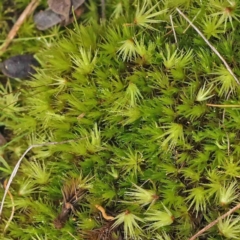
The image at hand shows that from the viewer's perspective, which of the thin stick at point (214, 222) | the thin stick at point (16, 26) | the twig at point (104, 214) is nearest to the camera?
the thin stick at point (214, 222)

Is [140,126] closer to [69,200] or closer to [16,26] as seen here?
[69,200]

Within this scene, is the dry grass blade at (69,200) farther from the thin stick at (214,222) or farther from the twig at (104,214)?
the thin stick at (214,222)

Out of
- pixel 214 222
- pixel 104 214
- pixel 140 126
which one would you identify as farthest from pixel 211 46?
pixel 104 214

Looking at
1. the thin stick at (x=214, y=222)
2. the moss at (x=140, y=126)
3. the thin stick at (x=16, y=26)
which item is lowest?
the thin stick at (x=214, y=222)

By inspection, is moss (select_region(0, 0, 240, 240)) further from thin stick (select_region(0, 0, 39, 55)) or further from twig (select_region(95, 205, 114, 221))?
thin stick (select_region(0, 0, 39, 55))

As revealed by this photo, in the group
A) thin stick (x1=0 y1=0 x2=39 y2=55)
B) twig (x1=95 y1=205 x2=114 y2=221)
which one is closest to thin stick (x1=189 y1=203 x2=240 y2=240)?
twig (x1=95 y1=205 x2=114 y2=221)

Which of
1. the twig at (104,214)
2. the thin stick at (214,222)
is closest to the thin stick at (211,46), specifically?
the thin stick at (214,222)

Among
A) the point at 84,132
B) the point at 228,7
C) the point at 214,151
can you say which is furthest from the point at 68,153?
the point at 228,7

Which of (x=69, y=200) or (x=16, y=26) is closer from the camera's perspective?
(x=69, y=200)
